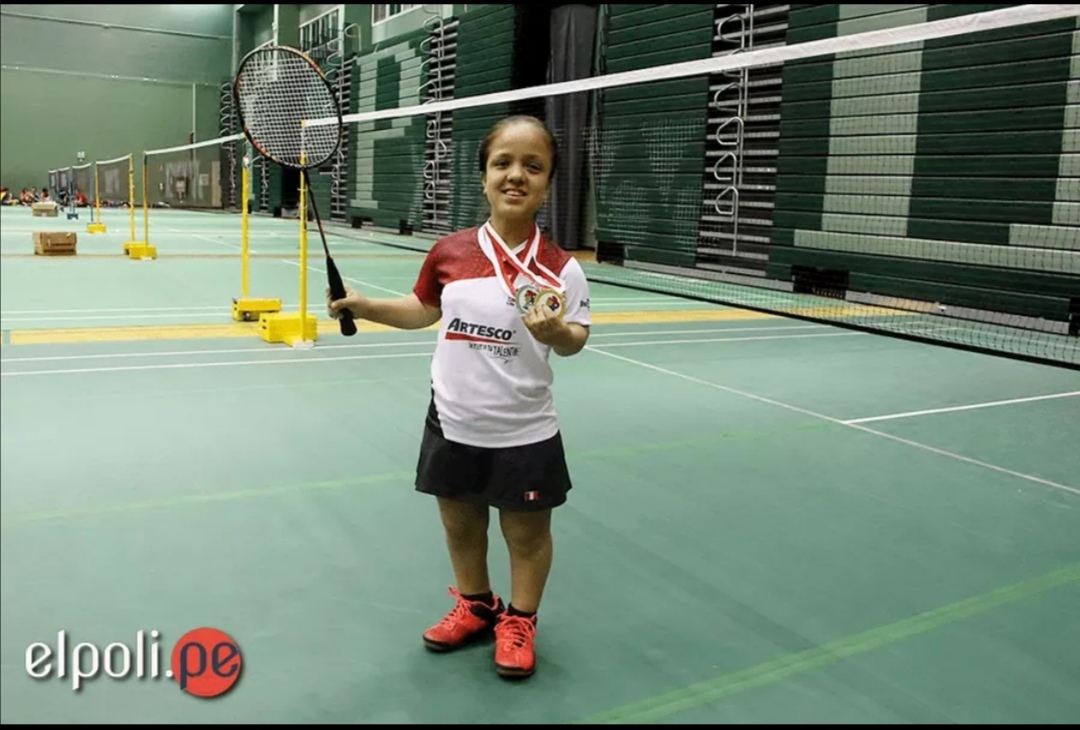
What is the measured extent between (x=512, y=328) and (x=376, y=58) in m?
22.5

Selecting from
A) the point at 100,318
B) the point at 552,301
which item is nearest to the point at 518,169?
the point at 552,301

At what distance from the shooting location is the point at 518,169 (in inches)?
92.4

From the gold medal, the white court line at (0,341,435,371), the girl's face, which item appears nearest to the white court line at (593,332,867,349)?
the white court line at (0,341,435,371)

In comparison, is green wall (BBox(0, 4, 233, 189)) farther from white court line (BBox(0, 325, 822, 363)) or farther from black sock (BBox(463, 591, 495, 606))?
black sock (BBox(463, 591, 495, 606))

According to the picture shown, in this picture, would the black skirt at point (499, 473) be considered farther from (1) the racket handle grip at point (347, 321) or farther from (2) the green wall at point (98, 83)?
(2) the green wall at point (98, 83)

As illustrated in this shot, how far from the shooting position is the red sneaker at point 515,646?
240 centimetres

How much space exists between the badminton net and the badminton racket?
15 cm

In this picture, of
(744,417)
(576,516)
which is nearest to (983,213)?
(744,417)

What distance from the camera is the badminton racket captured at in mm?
4137

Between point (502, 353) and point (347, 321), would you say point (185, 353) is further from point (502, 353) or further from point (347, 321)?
point (502, 353)


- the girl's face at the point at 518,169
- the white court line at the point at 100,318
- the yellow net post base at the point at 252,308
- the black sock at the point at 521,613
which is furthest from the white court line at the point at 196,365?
the girl's face at the point at 518,169

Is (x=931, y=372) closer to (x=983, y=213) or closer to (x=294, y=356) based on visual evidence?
(x=983, y=213)

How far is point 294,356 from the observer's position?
6461 millimetres

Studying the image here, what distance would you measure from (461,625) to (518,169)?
1151 millimetres
